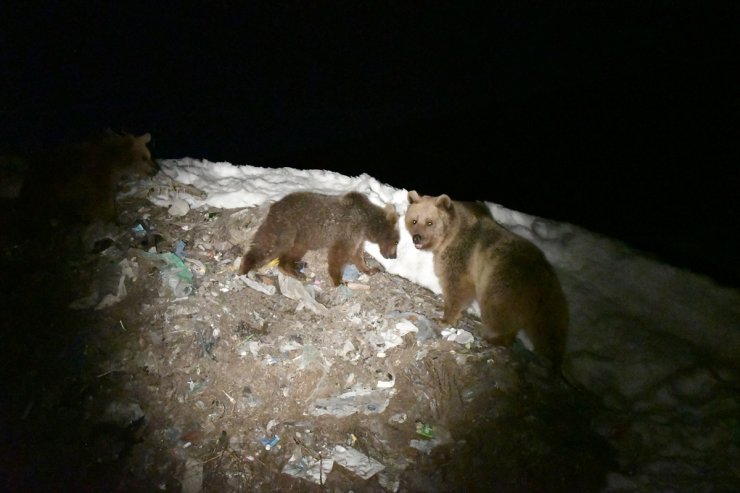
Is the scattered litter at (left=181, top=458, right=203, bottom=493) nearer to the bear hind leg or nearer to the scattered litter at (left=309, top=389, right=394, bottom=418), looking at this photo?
the scattered litter at (left=309, top=389, right=394, bottom=418)

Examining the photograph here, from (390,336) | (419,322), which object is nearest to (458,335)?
(419,322)

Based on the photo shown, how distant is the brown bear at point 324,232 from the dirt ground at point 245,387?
8.9 inches

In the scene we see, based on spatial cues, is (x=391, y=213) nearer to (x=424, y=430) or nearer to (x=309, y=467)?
(x=424, y=430)

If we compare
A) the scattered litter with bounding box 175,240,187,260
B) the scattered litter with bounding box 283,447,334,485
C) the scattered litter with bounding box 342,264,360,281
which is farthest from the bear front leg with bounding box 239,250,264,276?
the scattered litter with bounding box 283,447,334,485

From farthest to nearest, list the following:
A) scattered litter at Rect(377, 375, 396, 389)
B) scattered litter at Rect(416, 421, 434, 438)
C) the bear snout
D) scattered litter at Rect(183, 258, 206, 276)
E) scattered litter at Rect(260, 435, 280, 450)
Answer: the bear snout < scattered litter at Rect(183, 258, 206, 276) < scattered litter at Rect(377, 375, 396, 389) < scattered litter at Rect(416, 421, 434, 438) < scattered litter at Rect(260, 435, 280, 450)

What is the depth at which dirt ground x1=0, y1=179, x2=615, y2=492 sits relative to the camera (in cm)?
282

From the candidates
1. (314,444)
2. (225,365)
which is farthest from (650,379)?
(225,365)

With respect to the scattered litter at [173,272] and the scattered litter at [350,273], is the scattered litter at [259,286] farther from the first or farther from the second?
the scattered litter at [350,273]

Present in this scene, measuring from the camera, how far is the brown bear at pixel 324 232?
4.09 metres

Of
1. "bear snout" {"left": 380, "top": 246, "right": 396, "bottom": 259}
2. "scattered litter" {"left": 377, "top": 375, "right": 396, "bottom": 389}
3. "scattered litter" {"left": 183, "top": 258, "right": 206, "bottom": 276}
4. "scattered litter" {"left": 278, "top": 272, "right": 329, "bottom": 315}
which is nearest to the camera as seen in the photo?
"scattered litter" {"left": 377, "top": 375, "right": 396, "bottom": 389}

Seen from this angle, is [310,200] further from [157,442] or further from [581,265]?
[581,265]

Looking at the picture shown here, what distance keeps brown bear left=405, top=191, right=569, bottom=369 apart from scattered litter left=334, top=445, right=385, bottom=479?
145 cm

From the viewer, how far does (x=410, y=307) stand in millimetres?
4055

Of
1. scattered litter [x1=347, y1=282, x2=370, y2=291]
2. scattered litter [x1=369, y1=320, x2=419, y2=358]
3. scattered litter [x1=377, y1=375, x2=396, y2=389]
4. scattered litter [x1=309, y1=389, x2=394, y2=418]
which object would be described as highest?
scattered litter [x1=347, y1=282, x2=370, y2=291]
